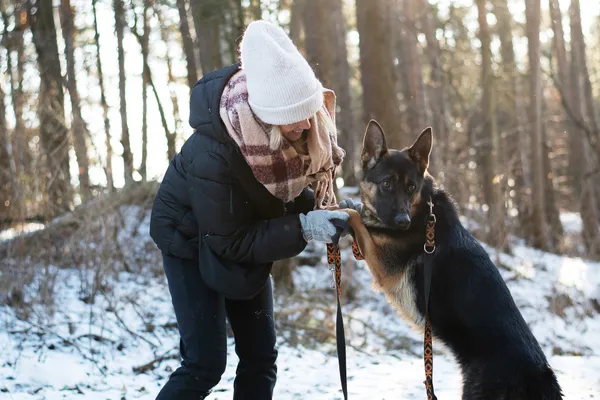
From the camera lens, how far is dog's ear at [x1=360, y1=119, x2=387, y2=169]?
404 centimetres

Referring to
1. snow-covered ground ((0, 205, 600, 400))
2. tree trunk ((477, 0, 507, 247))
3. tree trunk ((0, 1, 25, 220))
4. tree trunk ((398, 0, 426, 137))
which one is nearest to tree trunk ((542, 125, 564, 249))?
tree trunk ((477, 0, 507, 247))

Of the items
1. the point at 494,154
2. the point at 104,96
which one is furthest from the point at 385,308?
the point at 104,96

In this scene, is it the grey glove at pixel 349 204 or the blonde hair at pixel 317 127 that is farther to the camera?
the grey glove at pixel 349 204

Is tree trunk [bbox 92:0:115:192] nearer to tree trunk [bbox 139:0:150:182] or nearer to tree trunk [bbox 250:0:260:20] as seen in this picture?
tree trunk [bbox 139:0:150:182]

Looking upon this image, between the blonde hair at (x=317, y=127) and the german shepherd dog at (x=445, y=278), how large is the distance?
0.74m

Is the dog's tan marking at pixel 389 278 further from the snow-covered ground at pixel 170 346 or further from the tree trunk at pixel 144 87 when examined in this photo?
the tree trunk at pixel 144 87

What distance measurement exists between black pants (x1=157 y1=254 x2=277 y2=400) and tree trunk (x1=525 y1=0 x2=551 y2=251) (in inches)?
A: 408

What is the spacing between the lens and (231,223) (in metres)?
2.86

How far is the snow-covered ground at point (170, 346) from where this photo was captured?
4732 mm

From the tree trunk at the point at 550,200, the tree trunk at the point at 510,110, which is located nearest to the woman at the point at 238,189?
the tree trunk at the point at 510,110

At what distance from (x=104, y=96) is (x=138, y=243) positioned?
6757 millimetres

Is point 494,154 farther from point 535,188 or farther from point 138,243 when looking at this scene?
point 138,243

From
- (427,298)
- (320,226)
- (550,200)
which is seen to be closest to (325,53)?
(427,298)

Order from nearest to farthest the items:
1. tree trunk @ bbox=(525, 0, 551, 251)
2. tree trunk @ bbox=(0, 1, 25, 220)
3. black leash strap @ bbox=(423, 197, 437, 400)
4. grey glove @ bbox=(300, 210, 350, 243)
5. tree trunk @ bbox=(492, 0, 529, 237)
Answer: grey glove @ bbox=(300, 210, 350, 243)
black leash strap @ bbox=(423, 197, 437, 400)
tree trunk @ bbox=(0, 1, 25, 220)
tree trunk @ bbox=(525, 0, 551, 251)
tree trunk @ bbox=(492, 0, 529, 237)
